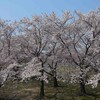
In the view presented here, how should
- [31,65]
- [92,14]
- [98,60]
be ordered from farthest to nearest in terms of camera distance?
1. [98,60]
2. [92,14]
3. [31,65]

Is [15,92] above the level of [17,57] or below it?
below

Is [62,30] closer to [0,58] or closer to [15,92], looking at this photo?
[0,58]

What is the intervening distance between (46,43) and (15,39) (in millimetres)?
5878

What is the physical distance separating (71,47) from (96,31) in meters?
5.35

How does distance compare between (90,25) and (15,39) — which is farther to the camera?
Result: (15,39)

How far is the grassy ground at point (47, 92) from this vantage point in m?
30.2

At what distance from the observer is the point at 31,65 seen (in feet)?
94.8

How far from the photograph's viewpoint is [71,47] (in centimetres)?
3422

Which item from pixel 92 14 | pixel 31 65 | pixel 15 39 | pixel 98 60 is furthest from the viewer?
pixel 15 39

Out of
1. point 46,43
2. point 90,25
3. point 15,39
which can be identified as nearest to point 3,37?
point 15,39

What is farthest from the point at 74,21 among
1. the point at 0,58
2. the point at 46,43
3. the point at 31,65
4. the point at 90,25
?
the point at 0,58

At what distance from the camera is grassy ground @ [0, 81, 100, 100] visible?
30.2 m

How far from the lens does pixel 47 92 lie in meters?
33.1

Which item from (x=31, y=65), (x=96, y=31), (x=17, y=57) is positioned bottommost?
(x=31, y=65)
